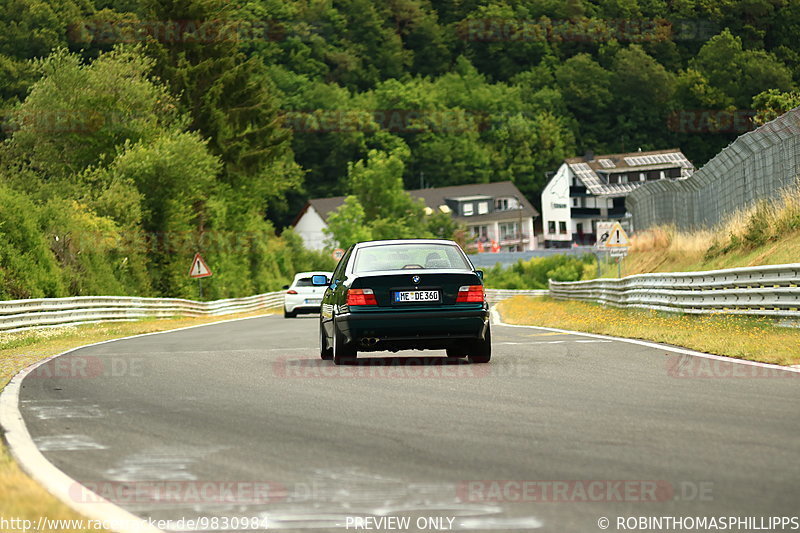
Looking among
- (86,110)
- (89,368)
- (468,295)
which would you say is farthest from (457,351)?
(86,110)

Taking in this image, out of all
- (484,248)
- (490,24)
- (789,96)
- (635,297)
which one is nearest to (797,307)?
(635,297)

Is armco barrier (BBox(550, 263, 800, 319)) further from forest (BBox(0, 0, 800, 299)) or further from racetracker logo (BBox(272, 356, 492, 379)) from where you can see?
forest (BBox(0, 0, 800, 299))

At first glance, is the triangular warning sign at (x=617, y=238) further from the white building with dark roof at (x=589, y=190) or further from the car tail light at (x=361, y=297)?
the white building with dark roof at (x=589, y=190)

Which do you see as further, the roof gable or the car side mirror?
the roof gable

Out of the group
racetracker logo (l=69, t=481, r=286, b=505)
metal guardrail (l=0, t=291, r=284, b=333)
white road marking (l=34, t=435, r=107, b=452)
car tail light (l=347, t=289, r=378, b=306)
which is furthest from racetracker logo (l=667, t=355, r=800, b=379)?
metal guardrail (l=0, t=291, r=284, b=333)

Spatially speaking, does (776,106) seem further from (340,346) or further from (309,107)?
(309,107)

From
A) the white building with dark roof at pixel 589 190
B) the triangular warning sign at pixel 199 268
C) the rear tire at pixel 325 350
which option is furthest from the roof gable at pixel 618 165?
the rear tire at pixel 325 350

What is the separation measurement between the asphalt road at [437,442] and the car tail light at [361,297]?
76 centimetres

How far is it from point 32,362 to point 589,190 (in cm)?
11878

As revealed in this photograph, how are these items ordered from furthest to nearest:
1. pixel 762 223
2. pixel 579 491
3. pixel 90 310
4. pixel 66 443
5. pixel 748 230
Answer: pixel 90 310
pixel 748 230
pixel 762 223
pixel 66 443
pixel 579 491

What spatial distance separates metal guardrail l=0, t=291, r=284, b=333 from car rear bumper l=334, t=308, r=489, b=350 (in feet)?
47.1

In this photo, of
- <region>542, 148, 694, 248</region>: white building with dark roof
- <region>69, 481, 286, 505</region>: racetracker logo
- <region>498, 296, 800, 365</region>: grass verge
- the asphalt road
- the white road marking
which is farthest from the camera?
<region>542, 148, 694, 248</region>: white building with dark roof

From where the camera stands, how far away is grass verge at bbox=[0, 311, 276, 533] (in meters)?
5.12

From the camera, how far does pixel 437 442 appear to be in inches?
287
